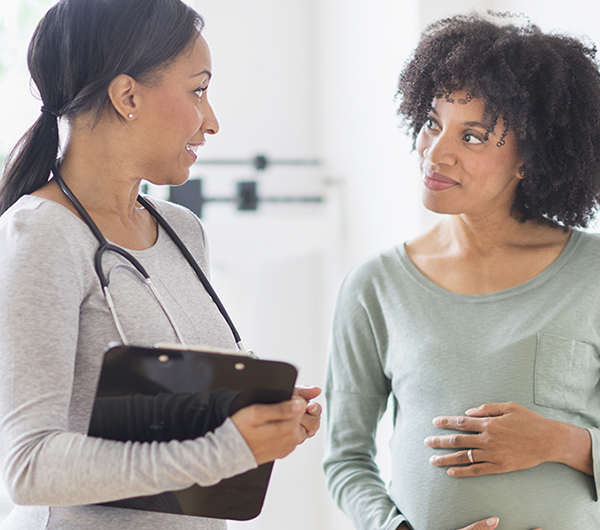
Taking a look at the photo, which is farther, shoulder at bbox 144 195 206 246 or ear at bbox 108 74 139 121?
shoulder at bbox 144 195 206 246

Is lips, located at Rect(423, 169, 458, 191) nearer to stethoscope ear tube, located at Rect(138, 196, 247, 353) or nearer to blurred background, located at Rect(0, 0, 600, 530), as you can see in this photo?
stethoscope ear tube, located at Rect(138, 196, 247, 353)

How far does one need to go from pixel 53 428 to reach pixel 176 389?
0.43ft

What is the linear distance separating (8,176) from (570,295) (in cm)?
89

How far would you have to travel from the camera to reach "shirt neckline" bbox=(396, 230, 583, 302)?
3.67ft

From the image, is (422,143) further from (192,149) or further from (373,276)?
(192,149)

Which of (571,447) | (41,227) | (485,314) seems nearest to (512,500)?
(571,447)

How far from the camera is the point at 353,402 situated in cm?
119

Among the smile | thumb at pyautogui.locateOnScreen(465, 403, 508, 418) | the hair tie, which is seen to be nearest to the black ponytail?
the hair tie

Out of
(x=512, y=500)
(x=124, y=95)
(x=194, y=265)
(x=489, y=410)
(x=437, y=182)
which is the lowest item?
(x=512, y=500)

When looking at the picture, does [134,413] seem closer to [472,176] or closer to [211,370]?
[211,370]

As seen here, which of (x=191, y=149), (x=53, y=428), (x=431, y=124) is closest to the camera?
(x=53, y=428)

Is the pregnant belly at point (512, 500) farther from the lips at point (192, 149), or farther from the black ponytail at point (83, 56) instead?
the black ponytail at point (83, 56)

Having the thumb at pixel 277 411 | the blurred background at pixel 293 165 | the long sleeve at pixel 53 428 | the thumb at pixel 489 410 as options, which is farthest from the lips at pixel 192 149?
the blurred background at pixel 293 165

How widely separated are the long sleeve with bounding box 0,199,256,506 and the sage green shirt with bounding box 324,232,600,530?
1.54 feet
